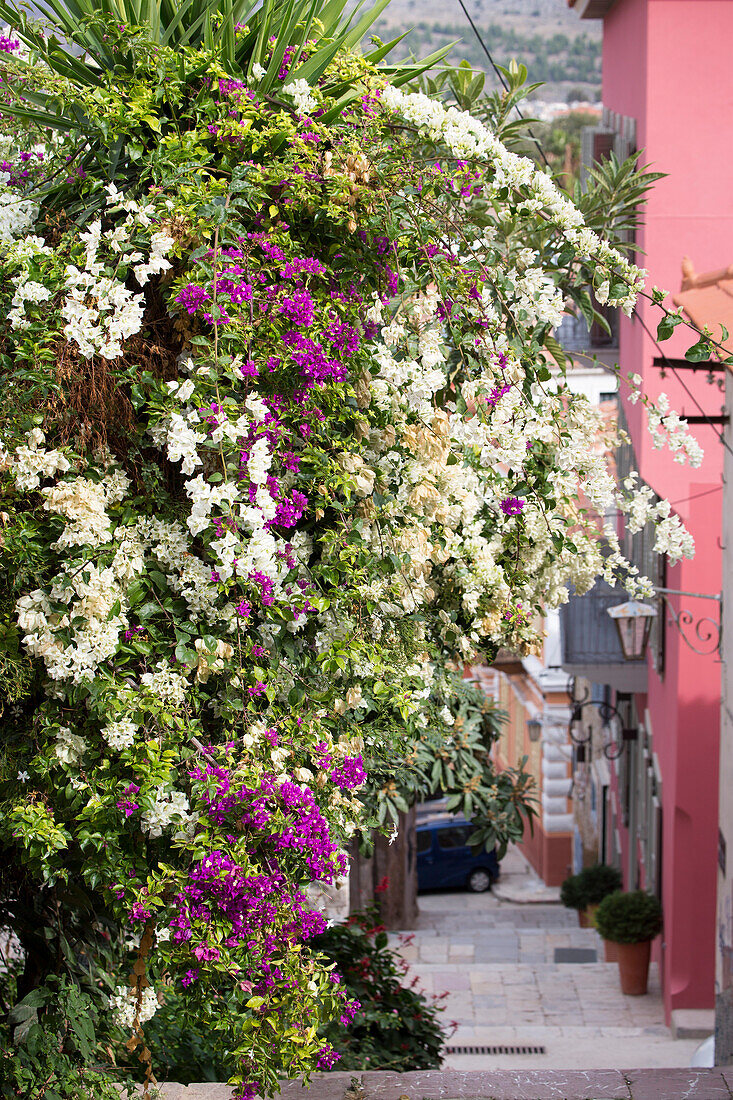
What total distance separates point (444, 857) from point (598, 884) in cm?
443

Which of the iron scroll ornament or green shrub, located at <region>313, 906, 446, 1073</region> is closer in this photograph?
green shrub, located at <region>313, 906, 446, 1073</region>

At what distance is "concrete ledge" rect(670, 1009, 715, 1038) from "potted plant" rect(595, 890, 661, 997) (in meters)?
1.24

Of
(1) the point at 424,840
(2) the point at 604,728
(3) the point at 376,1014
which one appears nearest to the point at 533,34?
(2) the point at 604,728

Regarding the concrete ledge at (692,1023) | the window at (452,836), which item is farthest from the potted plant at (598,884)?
the concrete ledge at (692,1023)

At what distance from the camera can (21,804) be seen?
2316mm

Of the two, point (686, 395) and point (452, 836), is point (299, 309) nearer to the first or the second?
point (686, 395)

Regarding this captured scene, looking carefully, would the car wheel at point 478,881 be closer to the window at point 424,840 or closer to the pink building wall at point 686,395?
the window at point 424,840

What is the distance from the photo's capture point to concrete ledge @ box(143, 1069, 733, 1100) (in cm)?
339

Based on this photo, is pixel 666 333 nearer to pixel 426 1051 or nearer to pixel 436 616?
pixel 436 616

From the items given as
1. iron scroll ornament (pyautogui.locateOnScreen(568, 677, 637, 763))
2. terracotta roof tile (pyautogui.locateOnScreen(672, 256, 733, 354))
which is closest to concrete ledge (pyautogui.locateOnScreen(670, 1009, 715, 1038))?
iron scroll ornament (pyautogui.locateOnScreen(568, 677, 637, 763))

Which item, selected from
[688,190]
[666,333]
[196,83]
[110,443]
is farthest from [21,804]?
[688,190]

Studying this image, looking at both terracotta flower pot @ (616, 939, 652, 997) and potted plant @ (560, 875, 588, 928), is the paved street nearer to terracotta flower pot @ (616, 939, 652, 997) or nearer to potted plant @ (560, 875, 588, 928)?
terracotta flower pot @ (616, 939, 652, 997)

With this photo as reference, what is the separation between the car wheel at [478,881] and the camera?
19.5 metres

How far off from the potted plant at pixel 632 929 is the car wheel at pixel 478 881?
7.38 m
